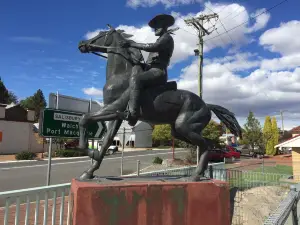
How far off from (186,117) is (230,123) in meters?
1.04

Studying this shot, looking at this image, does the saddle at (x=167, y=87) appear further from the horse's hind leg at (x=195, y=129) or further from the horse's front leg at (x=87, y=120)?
the horse's front leg at (x=87, y=120)

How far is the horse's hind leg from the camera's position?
4.73m

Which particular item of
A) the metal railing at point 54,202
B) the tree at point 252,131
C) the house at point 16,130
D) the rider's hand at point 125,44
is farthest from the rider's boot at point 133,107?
the tree at point 252,131

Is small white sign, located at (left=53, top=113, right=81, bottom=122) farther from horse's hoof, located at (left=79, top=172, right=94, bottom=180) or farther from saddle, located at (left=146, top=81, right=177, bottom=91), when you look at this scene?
saddle, located at (left=146, top=81, right=177, bottom=91)

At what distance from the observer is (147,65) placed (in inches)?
188

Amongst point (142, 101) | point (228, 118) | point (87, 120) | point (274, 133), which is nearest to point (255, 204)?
point (228, 118)

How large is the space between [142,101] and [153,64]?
661mm

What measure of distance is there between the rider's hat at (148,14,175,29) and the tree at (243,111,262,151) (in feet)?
115

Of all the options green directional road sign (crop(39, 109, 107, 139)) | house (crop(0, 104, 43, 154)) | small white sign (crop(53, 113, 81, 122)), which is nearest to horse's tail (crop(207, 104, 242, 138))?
green directional road sign (crop(39, 109, 107, 139))

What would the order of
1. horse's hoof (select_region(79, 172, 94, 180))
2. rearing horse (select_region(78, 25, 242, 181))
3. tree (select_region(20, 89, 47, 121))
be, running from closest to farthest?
horse's hoof (select_region(79, 172, 94, 180)), rearing horse (select_region(78, 25, 242, 181)), tree (select_region(20, 89, 47, 121))

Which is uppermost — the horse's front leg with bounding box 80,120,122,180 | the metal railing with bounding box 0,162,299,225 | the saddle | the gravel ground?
the saddle

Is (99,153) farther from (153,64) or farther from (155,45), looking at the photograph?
(155,45)

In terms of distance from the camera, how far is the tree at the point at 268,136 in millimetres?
40100

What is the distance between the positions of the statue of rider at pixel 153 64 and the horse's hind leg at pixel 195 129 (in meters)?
0.68
